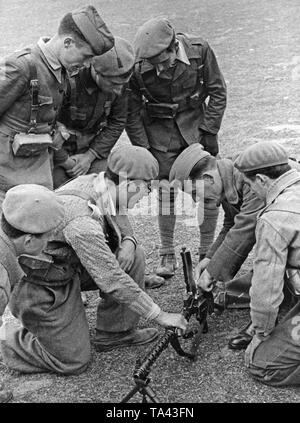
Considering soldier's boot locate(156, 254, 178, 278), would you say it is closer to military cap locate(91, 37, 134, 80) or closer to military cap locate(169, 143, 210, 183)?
military cap locate(169, 143, 210, 183)

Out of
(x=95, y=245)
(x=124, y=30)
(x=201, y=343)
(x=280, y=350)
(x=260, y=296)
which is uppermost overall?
(x=95, y=245)

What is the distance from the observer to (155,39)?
187 inches

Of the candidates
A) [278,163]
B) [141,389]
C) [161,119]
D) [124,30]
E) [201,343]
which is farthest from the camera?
[124,30]

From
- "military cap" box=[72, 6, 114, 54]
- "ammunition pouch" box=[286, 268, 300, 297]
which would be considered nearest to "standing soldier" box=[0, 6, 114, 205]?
"military cap" box=[72, 6, 114, 54]

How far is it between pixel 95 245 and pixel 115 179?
0.57m

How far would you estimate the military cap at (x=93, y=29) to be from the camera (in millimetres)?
4355

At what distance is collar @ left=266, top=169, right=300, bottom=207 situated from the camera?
370 centimetres

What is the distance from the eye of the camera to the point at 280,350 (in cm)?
381

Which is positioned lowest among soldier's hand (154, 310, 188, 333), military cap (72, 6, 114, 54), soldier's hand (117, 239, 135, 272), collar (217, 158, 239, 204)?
soldier's hand (154, 310, 188, 333)

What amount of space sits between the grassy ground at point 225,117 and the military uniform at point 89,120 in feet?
3.57

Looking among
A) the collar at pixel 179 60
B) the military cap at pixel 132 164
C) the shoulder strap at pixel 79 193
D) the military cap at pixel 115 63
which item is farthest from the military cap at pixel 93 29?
the shoulder strap at pixel 79 193

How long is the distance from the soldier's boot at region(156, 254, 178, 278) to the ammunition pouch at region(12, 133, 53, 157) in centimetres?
142

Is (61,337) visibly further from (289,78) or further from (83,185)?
(289,78)

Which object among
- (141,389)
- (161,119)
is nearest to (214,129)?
(161,119)
